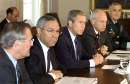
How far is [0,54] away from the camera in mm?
2240

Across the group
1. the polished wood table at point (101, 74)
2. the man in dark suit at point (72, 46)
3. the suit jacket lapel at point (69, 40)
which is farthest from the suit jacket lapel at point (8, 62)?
the suit jacket lapel at point (69, 40)

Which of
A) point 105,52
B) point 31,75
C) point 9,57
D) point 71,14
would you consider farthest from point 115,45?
point 9,57

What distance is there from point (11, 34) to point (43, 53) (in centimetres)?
81

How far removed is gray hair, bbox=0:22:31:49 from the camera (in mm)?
2264

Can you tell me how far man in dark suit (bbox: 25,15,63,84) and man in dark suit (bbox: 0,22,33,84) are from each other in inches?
19.3

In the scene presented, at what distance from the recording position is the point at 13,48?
2301mm

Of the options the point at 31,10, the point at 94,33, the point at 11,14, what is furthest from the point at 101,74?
the point at 31,10

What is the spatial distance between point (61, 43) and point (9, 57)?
1429 mm

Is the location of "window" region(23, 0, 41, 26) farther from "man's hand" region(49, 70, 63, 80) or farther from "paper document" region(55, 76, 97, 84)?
"paper document" region(55, 76, 97, 84)

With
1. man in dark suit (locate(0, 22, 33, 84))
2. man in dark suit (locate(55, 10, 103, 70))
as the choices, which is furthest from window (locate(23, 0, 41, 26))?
man in dark suit (locate(0, 22, 33, 84))

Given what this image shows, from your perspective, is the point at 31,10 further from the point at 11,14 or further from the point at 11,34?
the point at 11,34

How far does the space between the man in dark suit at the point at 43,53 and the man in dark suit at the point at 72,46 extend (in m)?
0.49

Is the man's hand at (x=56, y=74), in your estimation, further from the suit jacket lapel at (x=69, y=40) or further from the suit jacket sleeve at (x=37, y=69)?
the suit jacket lapel at (x=69, y=40)

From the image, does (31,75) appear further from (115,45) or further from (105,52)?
(115,45)
